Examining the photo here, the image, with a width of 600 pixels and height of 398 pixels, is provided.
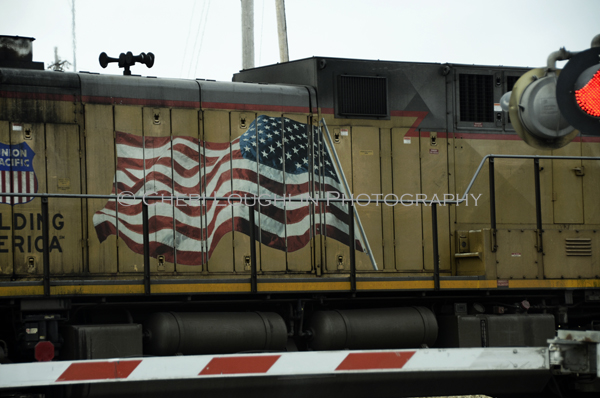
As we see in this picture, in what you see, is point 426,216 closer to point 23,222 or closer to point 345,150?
point 345,150

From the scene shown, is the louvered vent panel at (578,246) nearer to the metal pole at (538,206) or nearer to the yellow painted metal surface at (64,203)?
the metal pole at (538,206)

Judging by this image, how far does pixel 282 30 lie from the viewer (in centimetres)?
1888

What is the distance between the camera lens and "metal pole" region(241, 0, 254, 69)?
54.4 ft

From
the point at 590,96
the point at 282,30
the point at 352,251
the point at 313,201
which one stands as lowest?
the point at 352,251

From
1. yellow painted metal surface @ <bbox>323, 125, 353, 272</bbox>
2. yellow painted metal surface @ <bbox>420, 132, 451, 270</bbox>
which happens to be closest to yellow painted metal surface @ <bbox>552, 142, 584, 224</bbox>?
yellow painted metal surface @ <bbox>420, 132, 451, 270</bbox>

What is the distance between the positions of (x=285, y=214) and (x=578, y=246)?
348 cm

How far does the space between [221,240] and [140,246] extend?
89 cm

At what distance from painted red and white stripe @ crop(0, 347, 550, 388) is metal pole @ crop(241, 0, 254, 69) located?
11635mm

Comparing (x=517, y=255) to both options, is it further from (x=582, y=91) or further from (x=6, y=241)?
(x=6, y=241)

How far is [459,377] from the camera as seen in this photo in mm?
7754

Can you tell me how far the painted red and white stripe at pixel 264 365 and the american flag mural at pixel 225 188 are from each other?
2182 millimetres

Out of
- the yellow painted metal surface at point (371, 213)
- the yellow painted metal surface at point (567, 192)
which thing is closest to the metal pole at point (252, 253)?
the yellow painted metal surface at point (371, 213)

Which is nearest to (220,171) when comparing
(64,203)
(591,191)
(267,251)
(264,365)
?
(267,251)

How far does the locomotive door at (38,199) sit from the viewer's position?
7180mm
